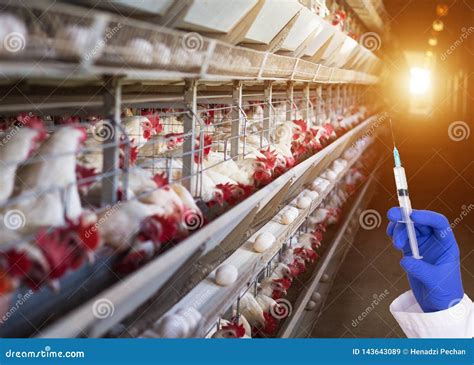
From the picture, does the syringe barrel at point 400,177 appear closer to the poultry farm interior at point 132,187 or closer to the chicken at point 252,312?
the poultry farm interior at point 132,187

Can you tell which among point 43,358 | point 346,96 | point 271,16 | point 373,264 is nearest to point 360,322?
point 373,264

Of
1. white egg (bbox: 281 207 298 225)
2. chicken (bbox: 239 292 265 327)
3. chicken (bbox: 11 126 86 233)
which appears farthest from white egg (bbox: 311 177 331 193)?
chicken (bbox: 11 126 86 233)

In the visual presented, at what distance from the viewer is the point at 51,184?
3.25 feet

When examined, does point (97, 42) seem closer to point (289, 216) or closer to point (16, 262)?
point (16, 262)

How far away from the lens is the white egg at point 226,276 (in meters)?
1.71

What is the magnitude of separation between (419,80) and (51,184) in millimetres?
13119

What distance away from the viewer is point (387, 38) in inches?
374

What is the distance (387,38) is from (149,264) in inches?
355

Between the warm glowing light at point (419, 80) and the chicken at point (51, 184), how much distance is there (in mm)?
12392

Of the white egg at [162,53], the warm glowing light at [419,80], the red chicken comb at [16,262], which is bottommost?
the red chicken comb at [16,262]

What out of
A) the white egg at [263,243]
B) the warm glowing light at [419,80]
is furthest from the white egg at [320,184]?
the warm glowing light at [419,80]

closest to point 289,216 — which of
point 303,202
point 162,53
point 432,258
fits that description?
point 303,202

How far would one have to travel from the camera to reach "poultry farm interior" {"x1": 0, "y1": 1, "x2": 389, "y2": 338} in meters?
0.92

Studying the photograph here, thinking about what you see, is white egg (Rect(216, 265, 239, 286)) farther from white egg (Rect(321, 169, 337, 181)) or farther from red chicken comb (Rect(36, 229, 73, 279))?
white egg (Rect(321, 169, 337, 181))
